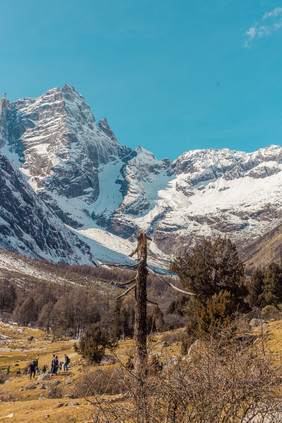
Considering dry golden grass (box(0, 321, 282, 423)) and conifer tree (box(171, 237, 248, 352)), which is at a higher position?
conifer tree (box(171, 237, 248, 352))

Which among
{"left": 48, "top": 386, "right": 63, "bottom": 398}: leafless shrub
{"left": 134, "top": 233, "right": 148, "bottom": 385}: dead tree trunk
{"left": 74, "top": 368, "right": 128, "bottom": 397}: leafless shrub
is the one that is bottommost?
{"left": 48, "top": 386, "right": 63, "bottom": 398}: leafless shrub

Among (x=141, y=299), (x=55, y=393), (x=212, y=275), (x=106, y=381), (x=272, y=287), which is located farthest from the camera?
(x=272, y=287)

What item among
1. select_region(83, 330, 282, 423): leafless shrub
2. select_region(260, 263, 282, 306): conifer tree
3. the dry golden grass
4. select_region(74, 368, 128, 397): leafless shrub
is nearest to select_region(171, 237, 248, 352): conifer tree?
the dry golden grass

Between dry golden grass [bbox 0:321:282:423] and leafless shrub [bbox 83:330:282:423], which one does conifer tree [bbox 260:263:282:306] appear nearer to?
dry golden grass [bbox 0:321:282:423]

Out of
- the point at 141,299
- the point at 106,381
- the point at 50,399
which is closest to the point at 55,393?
the point at 50,399

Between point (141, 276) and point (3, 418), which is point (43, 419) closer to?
point (3, 418)

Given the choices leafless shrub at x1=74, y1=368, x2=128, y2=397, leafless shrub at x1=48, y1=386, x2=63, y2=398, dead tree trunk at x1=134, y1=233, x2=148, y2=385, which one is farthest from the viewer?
leafless shrub at x1=48, y1=386, x2=63, y2=398

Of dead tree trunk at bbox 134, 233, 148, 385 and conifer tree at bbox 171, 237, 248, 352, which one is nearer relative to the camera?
dead tree trunk at bbox 134, 233, 148, 385

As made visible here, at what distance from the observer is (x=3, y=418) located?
1280cm

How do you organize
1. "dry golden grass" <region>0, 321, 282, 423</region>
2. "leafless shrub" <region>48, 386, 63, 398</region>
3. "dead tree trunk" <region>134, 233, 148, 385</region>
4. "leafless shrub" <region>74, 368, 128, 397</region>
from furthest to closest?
"leafless shrub" <region>48, 386, 63, 398</region>
"dry golden grass" <region>0, 321, 282, 423</region>
"dead tree trunk" <region>134, 233, 148, 385</region>
"leafless shrub" <region>74, 368, 128, 397</region>

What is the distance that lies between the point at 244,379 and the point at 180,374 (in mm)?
1150

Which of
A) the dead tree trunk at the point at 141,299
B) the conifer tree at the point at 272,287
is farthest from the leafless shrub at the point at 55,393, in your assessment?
the conifer tree at the point at 272,287

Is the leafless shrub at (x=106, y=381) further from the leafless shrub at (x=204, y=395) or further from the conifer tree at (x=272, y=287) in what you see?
the conifer tree at (x=272, y=287)

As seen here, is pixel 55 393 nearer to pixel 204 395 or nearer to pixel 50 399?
pixel 50 399
